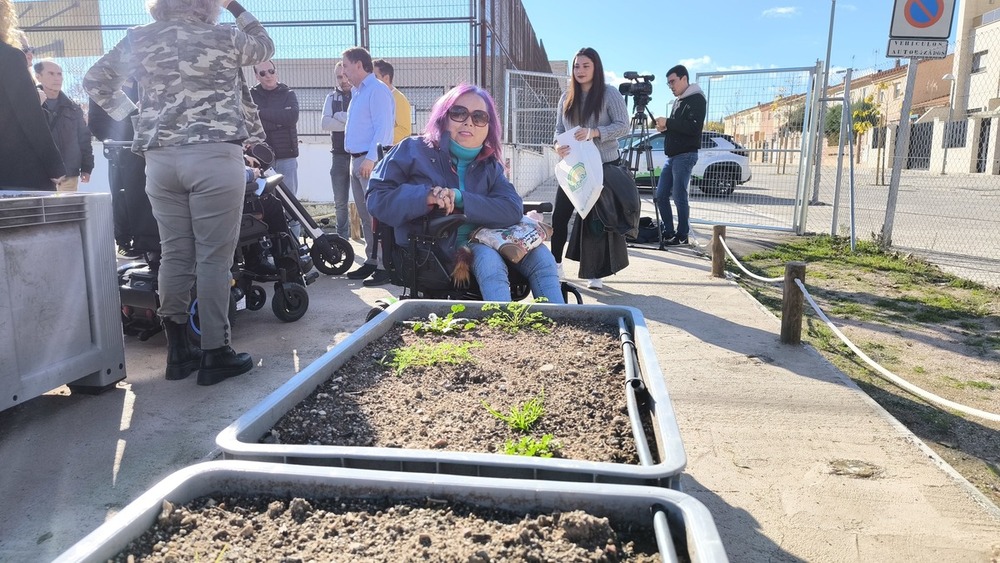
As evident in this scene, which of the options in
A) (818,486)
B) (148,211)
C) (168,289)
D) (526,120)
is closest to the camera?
(818,486)

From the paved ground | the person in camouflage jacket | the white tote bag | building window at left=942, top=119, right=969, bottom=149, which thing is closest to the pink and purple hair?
the person in camouflage jacket

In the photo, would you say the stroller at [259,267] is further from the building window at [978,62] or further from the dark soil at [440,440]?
the building window at [978,62]

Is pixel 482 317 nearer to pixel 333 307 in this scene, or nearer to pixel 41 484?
pixel 41 484

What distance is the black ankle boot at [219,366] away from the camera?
384 cm

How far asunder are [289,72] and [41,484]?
927 cm

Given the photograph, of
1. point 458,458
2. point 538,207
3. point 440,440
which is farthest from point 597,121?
point 458,458

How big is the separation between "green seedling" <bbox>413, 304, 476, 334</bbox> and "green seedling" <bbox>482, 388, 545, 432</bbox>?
25.3 inches

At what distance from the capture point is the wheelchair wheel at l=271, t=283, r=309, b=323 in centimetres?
512

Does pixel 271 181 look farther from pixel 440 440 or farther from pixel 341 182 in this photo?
pixel 440 440

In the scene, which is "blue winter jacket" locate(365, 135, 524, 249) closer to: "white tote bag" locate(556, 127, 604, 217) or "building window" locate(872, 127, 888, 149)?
"white tote bag" locate(556, 127, 604, 217)

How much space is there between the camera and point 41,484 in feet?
9.06

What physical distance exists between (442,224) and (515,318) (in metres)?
0.96

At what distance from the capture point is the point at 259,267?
5.17 m

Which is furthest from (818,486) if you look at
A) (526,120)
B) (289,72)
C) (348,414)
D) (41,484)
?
(526,120)
